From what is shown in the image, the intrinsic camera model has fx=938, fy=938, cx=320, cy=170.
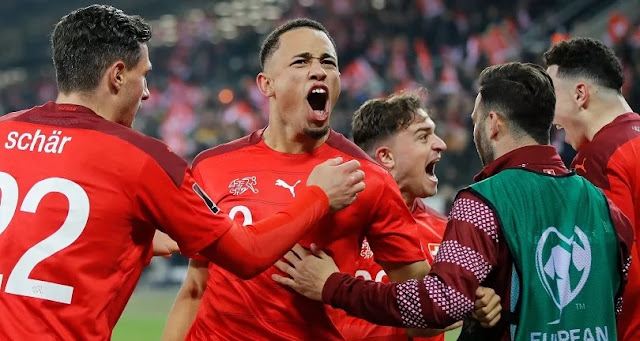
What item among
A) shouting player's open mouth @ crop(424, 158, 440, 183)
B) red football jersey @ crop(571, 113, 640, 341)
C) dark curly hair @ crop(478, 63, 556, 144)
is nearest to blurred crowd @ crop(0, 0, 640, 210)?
shouting player's open mouth @ crop(424, 158, 440, 183)

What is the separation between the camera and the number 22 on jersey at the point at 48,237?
3.30 m

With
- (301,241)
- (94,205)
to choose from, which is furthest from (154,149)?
(301,241)

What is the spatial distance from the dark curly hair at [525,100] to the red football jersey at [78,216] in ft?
4.01

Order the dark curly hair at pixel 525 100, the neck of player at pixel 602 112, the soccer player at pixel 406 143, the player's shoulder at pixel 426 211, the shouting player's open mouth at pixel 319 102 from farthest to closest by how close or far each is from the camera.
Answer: the player's shoulder at pixel 426 211
the soccer player at pixel 406 143
the neck of player at pixel 602 112
the shouting player's open mouth at pixel 319 102
the dark curly hair at pixel 525 100

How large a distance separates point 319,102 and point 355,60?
629 inches

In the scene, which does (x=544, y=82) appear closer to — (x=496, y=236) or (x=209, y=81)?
(x=496, y=236)

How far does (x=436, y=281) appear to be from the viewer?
136 inches

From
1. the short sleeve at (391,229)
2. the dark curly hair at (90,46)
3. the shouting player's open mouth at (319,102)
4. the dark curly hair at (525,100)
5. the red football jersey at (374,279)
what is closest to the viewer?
the dark curly hair at (90,46)

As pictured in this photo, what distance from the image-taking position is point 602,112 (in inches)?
187

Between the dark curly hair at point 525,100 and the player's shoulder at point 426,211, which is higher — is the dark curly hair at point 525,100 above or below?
above

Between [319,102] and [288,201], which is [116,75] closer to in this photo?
[288,201]

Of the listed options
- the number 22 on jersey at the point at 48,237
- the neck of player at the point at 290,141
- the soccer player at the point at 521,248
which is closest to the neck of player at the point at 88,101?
the number 22 on jersey at the point at 48,237

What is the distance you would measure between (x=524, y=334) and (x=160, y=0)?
28806mm

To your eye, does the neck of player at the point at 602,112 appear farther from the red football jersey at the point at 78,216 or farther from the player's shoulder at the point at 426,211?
the red football jersey at the point at 78,216
